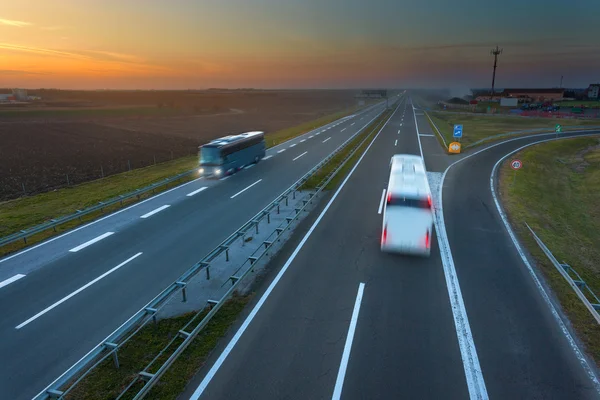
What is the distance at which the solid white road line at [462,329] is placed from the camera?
801 cm

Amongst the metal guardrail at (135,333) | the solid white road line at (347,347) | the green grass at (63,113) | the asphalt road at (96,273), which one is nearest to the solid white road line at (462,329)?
the solid white road line at (347,347)

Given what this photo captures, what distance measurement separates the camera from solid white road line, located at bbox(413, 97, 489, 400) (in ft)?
26.3

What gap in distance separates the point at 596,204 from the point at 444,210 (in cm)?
1384

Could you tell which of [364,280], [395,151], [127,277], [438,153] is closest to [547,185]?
[438,153]

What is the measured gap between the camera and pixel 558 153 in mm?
40625

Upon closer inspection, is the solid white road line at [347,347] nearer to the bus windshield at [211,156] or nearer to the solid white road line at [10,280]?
the solid white road line at [10,280]

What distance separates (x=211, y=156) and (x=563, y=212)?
26166mm

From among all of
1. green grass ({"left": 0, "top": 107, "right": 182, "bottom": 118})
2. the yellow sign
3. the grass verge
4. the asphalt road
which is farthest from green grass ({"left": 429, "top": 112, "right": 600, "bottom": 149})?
green grass ({"left": 0, "top": 107, "right": 182, "bottom": 118})

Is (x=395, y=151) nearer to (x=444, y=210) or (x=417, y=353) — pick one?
(x=444, y=210)

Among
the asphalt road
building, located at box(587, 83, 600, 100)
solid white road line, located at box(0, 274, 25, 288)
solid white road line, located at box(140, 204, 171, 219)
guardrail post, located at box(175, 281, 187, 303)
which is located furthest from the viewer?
building, located at box(587, 83, 600, 100)

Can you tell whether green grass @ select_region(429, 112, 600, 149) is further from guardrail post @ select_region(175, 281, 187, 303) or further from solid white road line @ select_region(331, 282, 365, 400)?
guardrail post @ select_region(175, 281, 187, 303)

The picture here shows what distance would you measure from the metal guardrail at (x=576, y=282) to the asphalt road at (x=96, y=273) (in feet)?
47.1

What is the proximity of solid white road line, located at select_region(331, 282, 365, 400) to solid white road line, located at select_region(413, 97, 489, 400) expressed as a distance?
300 cm

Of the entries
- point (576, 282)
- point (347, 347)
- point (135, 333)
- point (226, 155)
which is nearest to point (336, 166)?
point (226, 155)
